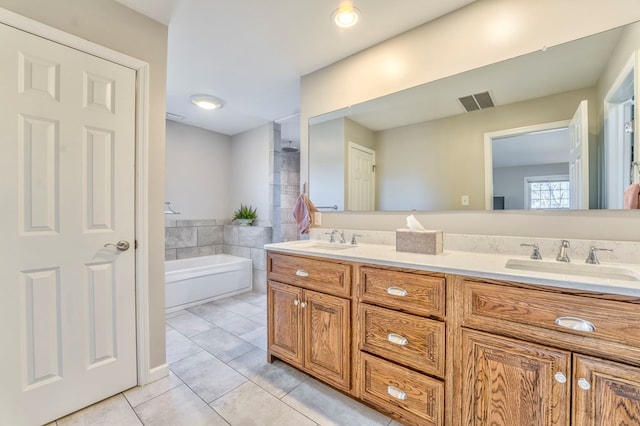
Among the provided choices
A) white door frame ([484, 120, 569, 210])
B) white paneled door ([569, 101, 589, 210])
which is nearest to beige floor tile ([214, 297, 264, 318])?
white door frame ([484, 120, 569, 210])

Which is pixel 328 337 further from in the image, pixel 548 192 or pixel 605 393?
pixel 548 192

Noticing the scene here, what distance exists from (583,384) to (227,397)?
69.1 inches

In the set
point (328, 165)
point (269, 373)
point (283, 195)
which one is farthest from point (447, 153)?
point (283, 195)

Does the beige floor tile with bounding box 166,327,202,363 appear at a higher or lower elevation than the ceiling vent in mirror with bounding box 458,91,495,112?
lower

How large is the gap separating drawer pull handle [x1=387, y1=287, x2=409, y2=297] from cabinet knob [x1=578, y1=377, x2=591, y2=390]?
2.19 feet

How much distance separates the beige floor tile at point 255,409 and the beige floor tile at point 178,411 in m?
0.06

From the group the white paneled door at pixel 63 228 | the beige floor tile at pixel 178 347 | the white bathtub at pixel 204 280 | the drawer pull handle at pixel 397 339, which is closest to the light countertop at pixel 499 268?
the drawer pull handle at pixel 397 339

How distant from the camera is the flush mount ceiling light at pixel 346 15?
172 cm

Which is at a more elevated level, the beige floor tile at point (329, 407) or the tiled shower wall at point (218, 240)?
the tiled shower wall at point (218, 240)

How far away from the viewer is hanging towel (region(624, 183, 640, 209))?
1.30m

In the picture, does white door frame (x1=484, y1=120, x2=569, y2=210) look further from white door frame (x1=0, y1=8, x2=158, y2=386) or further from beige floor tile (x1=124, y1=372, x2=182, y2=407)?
beige floor tile (x1=124, y1=372, x2=182, y2=407)

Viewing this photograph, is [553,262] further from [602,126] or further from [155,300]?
[155,300]

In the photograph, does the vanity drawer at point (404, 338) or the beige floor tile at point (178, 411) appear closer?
the vanity drawer at point (404, 338)

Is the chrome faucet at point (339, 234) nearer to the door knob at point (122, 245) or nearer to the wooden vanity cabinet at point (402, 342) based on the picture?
the wooden vanity cabinet at point (402, 342)
